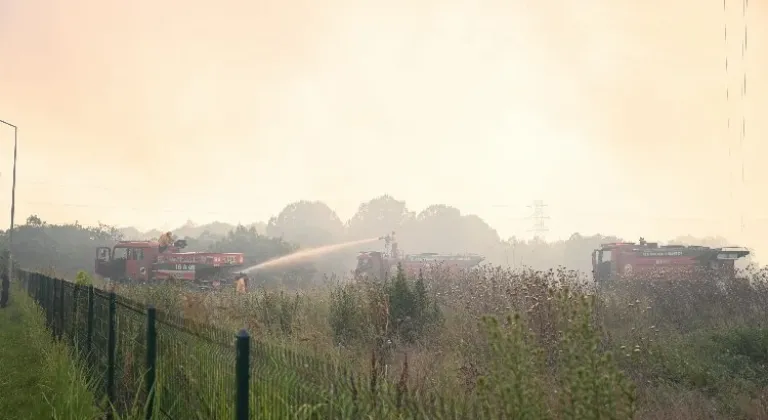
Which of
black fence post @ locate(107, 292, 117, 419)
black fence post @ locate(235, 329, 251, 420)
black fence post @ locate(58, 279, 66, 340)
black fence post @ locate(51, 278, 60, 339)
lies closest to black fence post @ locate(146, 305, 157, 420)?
black fence post @ locate(107, 292, 117, 419)

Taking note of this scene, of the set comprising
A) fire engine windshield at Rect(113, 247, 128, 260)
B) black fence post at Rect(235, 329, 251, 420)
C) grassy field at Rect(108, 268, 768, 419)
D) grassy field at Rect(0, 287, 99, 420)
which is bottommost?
grassy field at Rect(0, 287, 99, 420)

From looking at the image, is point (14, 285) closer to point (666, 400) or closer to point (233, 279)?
point (233, 279)

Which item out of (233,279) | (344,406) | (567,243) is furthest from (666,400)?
(567,243)

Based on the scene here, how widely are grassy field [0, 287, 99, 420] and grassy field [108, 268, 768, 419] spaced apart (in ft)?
5.84

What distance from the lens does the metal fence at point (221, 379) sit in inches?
136

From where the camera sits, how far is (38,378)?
9.79 meters

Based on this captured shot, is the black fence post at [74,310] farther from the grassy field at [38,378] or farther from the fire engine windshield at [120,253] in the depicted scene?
the fire engine windshield at [120,253]

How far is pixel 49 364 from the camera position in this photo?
9.85 m

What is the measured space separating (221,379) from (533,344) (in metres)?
4.50

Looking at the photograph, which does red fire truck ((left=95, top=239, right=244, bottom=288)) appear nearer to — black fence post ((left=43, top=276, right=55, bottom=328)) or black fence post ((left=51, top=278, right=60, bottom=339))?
black fence post ((left=43, top=276, right=55, bottom=328))

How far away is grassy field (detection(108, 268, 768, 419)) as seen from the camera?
4344mm

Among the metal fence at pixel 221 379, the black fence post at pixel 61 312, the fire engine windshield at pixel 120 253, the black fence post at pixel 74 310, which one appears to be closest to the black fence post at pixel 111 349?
the metal fence at pixel 221 379

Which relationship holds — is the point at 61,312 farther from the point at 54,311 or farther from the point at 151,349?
the point at 151,349

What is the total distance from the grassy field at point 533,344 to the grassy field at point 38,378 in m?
1.78
